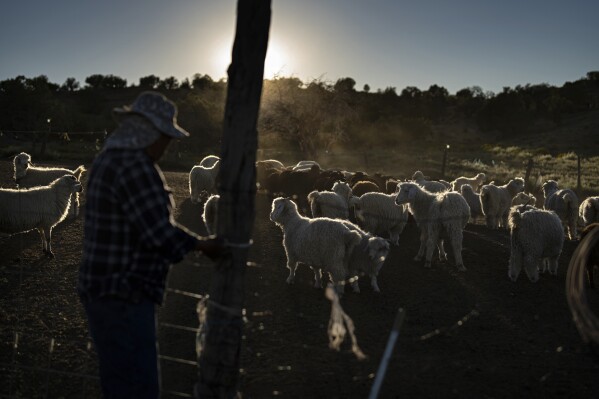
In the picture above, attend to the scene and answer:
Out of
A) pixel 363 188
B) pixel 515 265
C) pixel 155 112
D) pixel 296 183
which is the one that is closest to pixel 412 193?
pixel 515 265

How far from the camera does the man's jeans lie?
308 centimetres

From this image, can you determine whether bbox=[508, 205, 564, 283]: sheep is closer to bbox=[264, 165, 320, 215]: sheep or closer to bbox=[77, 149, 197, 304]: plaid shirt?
bbox=[264, 165, 320, 215]: sheep

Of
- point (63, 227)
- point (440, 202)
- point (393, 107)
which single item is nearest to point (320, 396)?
point (440, 202)

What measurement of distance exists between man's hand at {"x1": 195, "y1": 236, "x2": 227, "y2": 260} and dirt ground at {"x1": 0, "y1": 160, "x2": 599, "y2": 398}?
50 centimetres

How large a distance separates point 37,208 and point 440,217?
7603mm

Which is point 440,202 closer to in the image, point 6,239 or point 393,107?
point 6,239

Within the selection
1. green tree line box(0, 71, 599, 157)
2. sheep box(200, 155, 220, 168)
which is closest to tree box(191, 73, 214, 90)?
green tree line box(0, 71, 599, 157)

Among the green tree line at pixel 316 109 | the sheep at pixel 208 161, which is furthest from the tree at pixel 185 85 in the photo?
the sheep at pixel 208 161

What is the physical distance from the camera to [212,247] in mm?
3262

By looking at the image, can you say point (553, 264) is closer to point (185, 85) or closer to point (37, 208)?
point (37, 208)

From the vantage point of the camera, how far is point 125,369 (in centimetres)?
315

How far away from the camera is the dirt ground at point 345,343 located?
5.37 meters

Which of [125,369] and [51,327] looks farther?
[51,327]

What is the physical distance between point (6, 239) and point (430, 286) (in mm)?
8457
